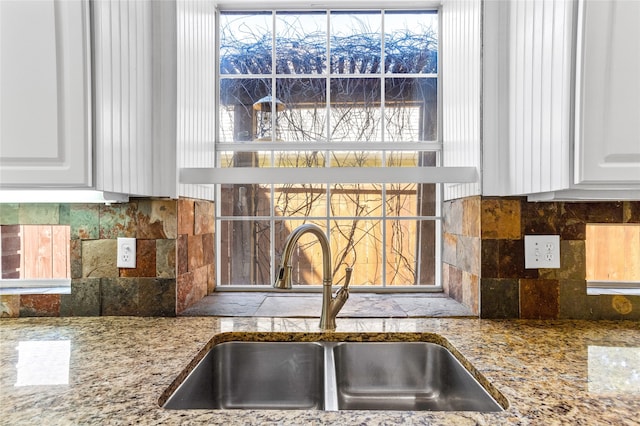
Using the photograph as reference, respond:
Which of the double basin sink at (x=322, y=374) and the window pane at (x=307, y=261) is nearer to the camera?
the double basin sink at (x=322, y=374)

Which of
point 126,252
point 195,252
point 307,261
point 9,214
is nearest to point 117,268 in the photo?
point 126,252

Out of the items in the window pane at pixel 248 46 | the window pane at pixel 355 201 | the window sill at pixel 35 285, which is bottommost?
the window sill at pixel 35 285

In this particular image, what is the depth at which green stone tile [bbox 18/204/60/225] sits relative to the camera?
145 centimetres

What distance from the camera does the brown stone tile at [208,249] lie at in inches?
64.4

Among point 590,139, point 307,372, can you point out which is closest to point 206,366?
point 307,372

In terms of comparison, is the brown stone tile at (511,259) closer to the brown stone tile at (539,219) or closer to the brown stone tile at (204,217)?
the brown stone tile at (539,219)

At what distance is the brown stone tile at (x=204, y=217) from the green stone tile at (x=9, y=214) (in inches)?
28.2

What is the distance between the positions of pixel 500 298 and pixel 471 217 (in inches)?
12.5

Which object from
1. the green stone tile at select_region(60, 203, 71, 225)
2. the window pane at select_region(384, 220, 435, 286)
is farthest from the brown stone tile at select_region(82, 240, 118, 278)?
the window pane at select_region(384, 220, 435, 286)

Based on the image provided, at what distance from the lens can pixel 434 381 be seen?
1.23m

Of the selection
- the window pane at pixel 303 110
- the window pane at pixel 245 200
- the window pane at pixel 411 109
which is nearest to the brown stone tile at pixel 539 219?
the window pane at pixel 411 109

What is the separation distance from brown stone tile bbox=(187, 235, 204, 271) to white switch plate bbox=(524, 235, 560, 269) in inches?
51.6

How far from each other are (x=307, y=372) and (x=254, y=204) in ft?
2.68

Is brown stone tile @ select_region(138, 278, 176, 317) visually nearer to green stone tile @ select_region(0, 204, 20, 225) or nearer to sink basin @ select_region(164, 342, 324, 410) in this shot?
sink basin @ select_region(164, 342, 324, 410)
